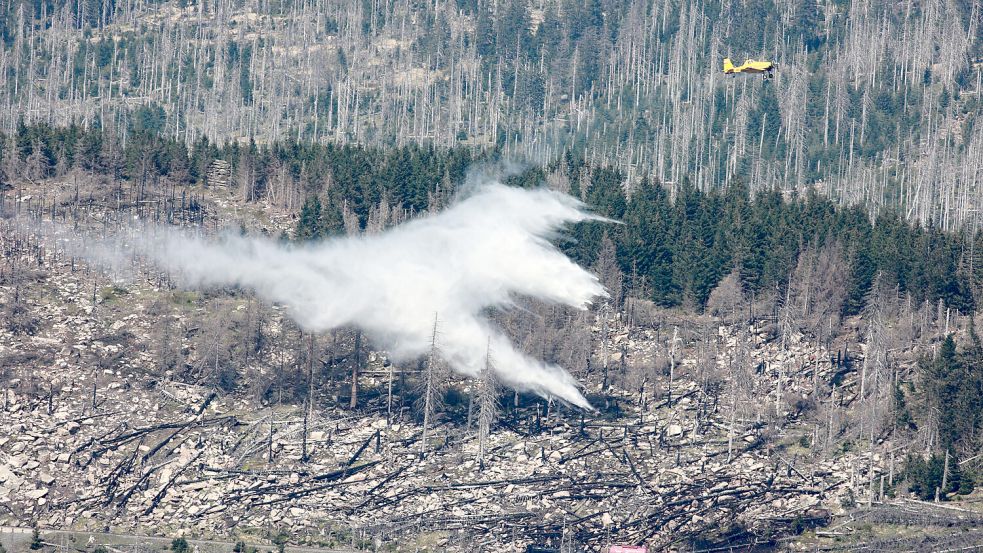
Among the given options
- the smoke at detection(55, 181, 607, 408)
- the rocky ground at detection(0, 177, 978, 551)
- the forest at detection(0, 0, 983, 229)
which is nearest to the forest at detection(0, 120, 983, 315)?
the smoke at detection(55, 181, 607, 408)

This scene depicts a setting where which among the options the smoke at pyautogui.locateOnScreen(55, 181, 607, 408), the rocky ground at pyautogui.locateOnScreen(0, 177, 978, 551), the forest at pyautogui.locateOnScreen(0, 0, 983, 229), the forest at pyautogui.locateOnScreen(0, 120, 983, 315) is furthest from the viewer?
the forest at pyautogui.locateOnScreen(0, 0, 983, 229)

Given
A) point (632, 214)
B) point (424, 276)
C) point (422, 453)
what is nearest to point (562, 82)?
point (632, 214)

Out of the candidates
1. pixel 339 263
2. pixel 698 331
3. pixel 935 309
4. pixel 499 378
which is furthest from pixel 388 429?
pixel 935 309

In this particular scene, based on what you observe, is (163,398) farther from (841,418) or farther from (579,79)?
(579,79)

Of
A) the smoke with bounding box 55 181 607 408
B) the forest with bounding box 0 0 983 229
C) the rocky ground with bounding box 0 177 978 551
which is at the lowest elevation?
the rocky ground with bounding box 0 177 978 551

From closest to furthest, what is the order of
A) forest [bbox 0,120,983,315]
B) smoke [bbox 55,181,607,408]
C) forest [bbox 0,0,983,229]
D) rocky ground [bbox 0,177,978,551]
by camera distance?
rocky ground [bbox 0,177,978,551], smoke [bbox 55,181,607,408], forest [bbox 0,120,983,315], forest [bbox 0,0,983,229]

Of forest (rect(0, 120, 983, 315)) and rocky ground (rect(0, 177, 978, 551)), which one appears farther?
forest (rect(0, 120, 983, 315))

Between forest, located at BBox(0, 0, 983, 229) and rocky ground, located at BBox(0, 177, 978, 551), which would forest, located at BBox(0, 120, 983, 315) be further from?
forest, located at BBox(0, 0, 983, 229)

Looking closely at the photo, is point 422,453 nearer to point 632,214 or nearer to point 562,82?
point 632,214

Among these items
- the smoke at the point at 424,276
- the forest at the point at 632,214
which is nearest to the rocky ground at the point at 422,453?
the smoke at the point at 424,276
